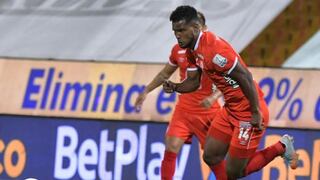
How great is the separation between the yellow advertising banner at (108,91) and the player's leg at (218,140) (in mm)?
1759

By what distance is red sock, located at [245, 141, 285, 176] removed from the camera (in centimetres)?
701

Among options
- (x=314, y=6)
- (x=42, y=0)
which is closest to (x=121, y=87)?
(x=42, y=0)

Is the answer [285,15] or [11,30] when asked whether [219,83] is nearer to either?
[285,15]

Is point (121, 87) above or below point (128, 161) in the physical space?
above

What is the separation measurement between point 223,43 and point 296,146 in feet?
7.54

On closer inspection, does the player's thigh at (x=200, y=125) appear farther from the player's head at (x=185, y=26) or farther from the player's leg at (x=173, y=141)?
the player's head at (x=185, y=26)

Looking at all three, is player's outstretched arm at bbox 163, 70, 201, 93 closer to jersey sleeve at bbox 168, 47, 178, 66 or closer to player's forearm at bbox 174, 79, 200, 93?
player's forearm at bbox 174, 79, 200, 93

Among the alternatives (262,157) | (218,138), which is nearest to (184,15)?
(218,138)

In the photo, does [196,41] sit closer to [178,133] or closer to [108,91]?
[178,133]

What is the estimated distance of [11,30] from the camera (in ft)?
32.3

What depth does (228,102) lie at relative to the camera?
6.73 metres

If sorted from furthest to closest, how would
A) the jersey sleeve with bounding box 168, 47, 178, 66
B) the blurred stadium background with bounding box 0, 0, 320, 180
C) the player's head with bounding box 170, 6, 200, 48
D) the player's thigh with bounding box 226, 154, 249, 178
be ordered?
the blurred stadium background with bounding box 0, 0, 320, 180
the jersey sleeve with bounding box 168, 47, 178, 66
the player's thigh with bounding box 226, 154, 249, 178
the player's head with bounding box 170, 6, 200, 48

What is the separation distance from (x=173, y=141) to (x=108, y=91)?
1.85 metres

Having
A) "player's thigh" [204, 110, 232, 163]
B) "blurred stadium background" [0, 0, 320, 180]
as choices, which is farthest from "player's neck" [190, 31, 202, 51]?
"blurred stadium background" [0, 0, 320, 180]
